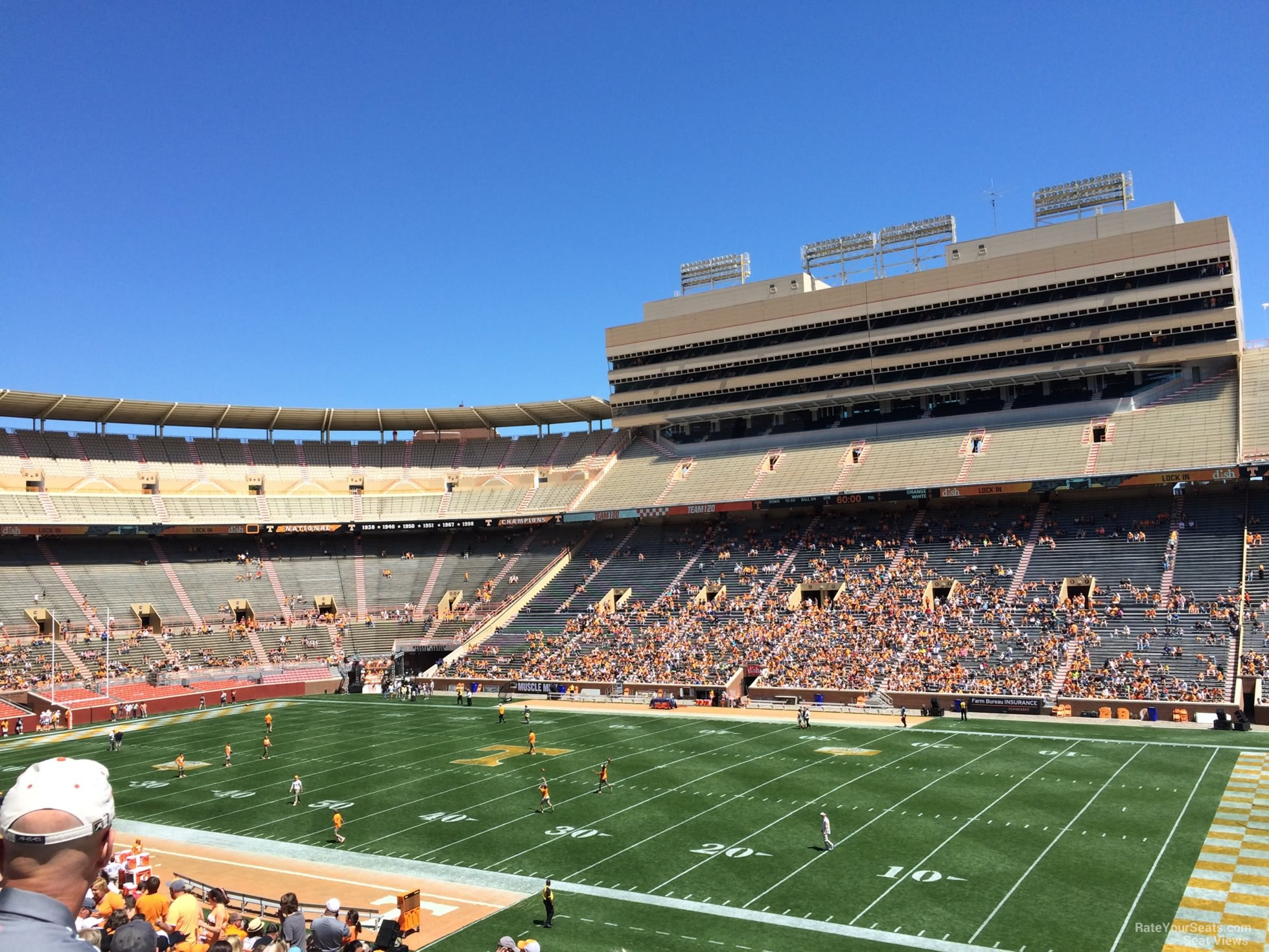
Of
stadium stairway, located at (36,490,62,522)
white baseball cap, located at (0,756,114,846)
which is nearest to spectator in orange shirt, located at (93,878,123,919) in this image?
white baseball cap, located at (0,756,114,846)

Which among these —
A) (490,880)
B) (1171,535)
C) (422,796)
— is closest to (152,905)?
(490,880)

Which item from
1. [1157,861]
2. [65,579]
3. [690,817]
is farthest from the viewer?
[65,579]

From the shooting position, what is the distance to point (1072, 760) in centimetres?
3366

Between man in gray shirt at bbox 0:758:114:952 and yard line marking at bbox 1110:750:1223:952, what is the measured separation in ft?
63.4

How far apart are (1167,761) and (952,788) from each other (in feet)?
28.3

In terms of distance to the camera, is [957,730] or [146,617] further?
[146,617]

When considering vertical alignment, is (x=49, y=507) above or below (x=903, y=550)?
above

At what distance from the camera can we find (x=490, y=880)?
23.6 m

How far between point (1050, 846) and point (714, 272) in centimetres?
6174

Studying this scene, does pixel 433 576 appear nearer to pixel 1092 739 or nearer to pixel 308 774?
pixel 308 774

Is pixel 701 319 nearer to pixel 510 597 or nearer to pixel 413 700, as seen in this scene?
pixel 510 597

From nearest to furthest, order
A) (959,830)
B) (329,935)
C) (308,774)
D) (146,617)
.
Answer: (329,935) < (959,830) < (308,774) < (146,617)

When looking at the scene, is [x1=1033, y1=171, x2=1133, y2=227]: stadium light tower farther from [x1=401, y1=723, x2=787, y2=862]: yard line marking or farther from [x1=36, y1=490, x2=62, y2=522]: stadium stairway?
[x1=36, y1=490, x2=62, y2=522]: stadium stairway

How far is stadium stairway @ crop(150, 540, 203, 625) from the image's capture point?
6694 cm
